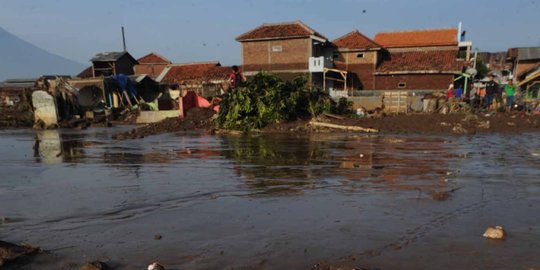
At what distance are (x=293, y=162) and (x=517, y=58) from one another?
3920 centimetres

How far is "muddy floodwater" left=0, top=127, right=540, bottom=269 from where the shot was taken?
12.6ft

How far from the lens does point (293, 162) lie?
9.25 meters

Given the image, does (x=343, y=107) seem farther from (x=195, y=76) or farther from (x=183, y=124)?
(x=195, y=76)

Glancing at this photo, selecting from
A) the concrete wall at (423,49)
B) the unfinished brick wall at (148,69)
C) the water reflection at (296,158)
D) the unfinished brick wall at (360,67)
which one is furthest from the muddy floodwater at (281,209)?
the unfinished brick wall at (148,69)

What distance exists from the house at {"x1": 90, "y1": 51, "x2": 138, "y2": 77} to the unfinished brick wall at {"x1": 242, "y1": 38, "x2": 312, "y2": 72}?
16.1 m

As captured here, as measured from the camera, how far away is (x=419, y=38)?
36.2 m

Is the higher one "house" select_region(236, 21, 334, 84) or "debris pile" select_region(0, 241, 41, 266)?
"house" select_region(236, 21, 334, 84)

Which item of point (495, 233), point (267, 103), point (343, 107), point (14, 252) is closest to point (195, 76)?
point (343, 107)

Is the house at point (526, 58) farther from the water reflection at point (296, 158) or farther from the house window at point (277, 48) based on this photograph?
the water reflection at point (296, 158)

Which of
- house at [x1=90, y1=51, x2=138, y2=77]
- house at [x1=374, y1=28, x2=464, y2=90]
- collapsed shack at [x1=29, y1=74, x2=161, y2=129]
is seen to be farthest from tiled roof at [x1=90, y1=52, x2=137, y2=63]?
house at [x1=374, y1=28, x2=464, y2=90]

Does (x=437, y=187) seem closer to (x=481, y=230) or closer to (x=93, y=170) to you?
(x=481, y=230)

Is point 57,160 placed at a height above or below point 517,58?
below

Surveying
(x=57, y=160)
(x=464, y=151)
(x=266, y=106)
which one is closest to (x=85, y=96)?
(x=266, y=106)

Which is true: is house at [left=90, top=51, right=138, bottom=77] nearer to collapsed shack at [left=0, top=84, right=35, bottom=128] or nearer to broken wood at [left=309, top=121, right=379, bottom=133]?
collapsed shack at [left=0, top=84, right=35, bottom=128]
